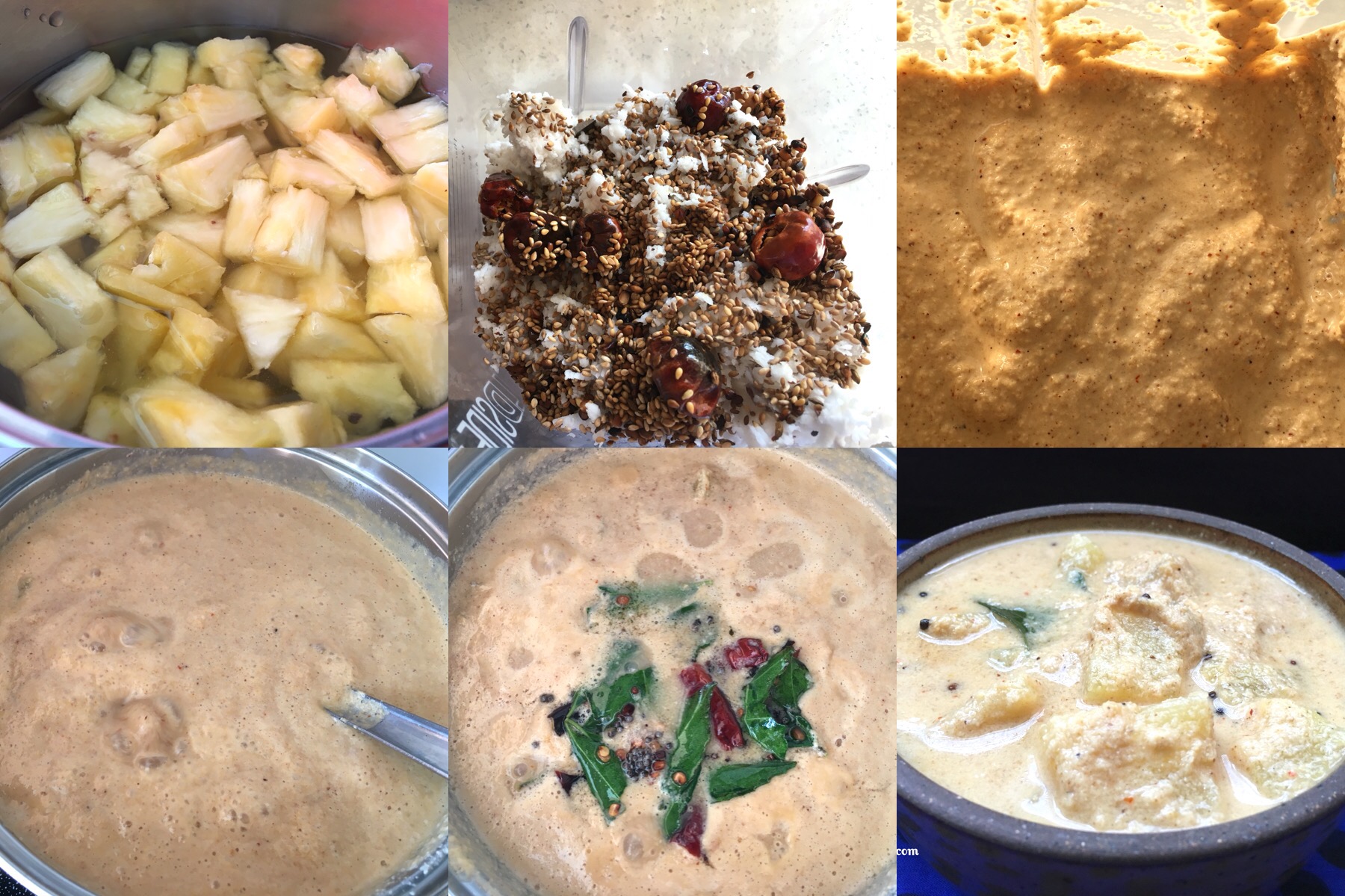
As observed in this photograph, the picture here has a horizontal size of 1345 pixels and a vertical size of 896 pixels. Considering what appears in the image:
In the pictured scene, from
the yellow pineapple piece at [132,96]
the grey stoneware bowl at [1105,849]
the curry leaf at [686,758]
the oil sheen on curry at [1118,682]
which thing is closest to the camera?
the grey stoneware bowl at [1105,849]

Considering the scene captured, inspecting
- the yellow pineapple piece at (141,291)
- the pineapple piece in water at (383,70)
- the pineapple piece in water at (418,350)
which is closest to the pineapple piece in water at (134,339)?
the yellow pineapple piece at (141,291)

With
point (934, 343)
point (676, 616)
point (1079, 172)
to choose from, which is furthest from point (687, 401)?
point (1079, 172)

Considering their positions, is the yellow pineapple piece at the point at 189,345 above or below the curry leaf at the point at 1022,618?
above

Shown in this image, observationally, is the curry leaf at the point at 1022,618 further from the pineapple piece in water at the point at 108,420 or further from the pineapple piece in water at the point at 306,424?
the pineapple piece in water at the point at 108,420

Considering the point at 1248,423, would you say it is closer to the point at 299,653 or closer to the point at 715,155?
the point at 715,155

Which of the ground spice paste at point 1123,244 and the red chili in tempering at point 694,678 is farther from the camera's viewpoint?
the ground spice paste at point 1123,244

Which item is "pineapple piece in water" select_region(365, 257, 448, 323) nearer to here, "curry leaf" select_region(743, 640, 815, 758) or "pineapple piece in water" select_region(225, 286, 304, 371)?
"pineapple piece in water" select_region(225, 286, 304, 371)

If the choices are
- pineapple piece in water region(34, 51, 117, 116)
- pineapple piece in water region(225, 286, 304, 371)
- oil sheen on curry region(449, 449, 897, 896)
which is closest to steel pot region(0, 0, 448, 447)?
pineapple piece in water region(34, 51, 117, 116)
